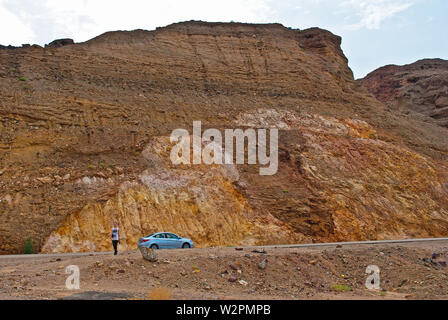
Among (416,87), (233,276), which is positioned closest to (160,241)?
(233,276)

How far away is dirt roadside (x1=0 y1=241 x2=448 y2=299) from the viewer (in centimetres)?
1020

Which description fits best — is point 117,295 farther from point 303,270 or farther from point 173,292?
point 303,270

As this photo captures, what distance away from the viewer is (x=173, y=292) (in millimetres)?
10062

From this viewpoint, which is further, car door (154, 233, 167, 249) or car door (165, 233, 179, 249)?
car door (165, 233, 179, 249)

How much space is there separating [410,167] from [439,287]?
20.0 m

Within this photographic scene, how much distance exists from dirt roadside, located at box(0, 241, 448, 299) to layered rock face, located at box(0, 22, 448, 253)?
6.27m

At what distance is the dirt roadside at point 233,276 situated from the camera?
10.2 m

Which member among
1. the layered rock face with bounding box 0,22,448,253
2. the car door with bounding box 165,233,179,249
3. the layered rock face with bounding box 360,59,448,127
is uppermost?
the layered rock face with bounding box 360,59,448,127

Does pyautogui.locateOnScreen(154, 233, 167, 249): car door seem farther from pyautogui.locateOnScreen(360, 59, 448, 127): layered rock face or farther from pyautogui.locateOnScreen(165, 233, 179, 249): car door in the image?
pyautogui.locateOnScreen(360, 59, 448, 127): layered rock face

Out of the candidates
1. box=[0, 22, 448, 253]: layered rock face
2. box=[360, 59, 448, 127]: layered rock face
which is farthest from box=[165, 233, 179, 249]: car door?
box=[360, 59, 448, 127]: layered rock face

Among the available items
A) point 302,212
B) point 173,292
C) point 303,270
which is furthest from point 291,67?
point 173,292

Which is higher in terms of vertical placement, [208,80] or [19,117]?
[208,80]

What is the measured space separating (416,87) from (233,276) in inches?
2283

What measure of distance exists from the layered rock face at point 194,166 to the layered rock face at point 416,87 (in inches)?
732
